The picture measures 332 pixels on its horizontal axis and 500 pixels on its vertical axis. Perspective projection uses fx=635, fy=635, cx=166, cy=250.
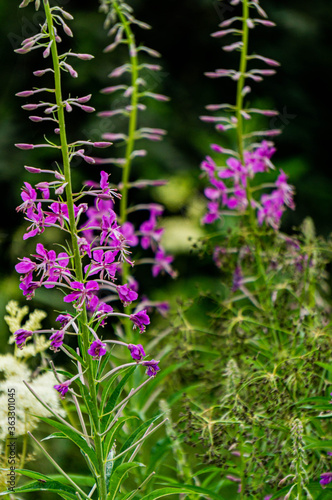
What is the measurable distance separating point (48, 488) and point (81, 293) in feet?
1.58

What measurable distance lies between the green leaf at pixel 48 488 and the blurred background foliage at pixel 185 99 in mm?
2873

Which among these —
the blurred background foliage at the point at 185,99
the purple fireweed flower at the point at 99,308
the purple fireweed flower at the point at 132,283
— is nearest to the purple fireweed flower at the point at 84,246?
the purple fireweed flower at the point at 99,308

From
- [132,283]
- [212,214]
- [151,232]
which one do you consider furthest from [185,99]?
[132,283]

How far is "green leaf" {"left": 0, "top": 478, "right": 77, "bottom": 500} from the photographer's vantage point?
1491 millimetres

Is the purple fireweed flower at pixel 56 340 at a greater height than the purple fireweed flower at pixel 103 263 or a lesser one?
lesser

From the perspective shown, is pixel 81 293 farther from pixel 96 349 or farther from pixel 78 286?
pixel 96 349

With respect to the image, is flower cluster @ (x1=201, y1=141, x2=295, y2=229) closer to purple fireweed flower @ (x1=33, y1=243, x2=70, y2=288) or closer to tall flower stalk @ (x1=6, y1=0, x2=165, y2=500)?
tall flower stalk @ (x1=6, y1=0, x2=165, y2=500)

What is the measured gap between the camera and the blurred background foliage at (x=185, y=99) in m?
5.21

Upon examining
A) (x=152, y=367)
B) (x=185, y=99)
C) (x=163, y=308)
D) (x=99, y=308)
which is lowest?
(x=185, y=99)

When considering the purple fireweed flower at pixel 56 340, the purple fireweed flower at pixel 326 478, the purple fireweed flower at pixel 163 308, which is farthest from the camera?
the purple fireweed flower at pixel 163 308

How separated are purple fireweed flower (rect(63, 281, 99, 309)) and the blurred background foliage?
294cm

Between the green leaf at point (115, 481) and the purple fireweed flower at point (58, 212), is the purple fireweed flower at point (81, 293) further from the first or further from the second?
the green leaf at point (115, 481)

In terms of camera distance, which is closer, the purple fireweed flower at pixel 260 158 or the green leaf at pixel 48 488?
the green leaf at pixel 48 488

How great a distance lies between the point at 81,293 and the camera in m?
1.43
